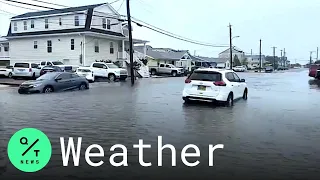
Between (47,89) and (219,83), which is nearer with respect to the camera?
(219,83)

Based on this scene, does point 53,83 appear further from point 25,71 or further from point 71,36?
point 71,36

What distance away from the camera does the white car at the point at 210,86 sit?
14.5 metres

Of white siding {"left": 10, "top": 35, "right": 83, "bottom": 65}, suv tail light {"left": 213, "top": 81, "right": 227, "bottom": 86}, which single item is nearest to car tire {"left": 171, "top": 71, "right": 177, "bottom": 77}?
white siding {"left": 10, "top": 35, "right": 83, "bottom": 65}

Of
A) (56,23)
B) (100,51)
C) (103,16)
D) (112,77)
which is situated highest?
(103,16)

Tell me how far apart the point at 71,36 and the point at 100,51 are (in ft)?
13.0

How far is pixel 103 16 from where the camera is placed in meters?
44.8

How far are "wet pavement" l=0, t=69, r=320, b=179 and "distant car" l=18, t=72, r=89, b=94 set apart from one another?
15.9 feet

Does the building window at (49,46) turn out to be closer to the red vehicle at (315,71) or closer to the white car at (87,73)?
the white car at (87,73)

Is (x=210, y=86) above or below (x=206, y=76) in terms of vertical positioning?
below

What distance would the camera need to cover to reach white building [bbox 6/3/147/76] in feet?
140

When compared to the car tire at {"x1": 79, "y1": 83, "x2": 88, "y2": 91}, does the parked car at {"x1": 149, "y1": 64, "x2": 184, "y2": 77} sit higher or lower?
higher

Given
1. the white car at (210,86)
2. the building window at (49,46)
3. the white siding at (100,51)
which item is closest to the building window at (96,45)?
the white siding at (100,51)

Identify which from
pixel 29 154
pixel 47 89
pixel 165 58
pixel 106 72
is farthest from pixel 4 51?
pixel 29 154

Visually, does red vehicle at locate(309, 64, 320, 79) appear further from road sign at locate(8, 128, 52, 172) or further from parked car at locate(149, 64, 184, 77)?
road sign at locate(8, 128, 52, 172)
